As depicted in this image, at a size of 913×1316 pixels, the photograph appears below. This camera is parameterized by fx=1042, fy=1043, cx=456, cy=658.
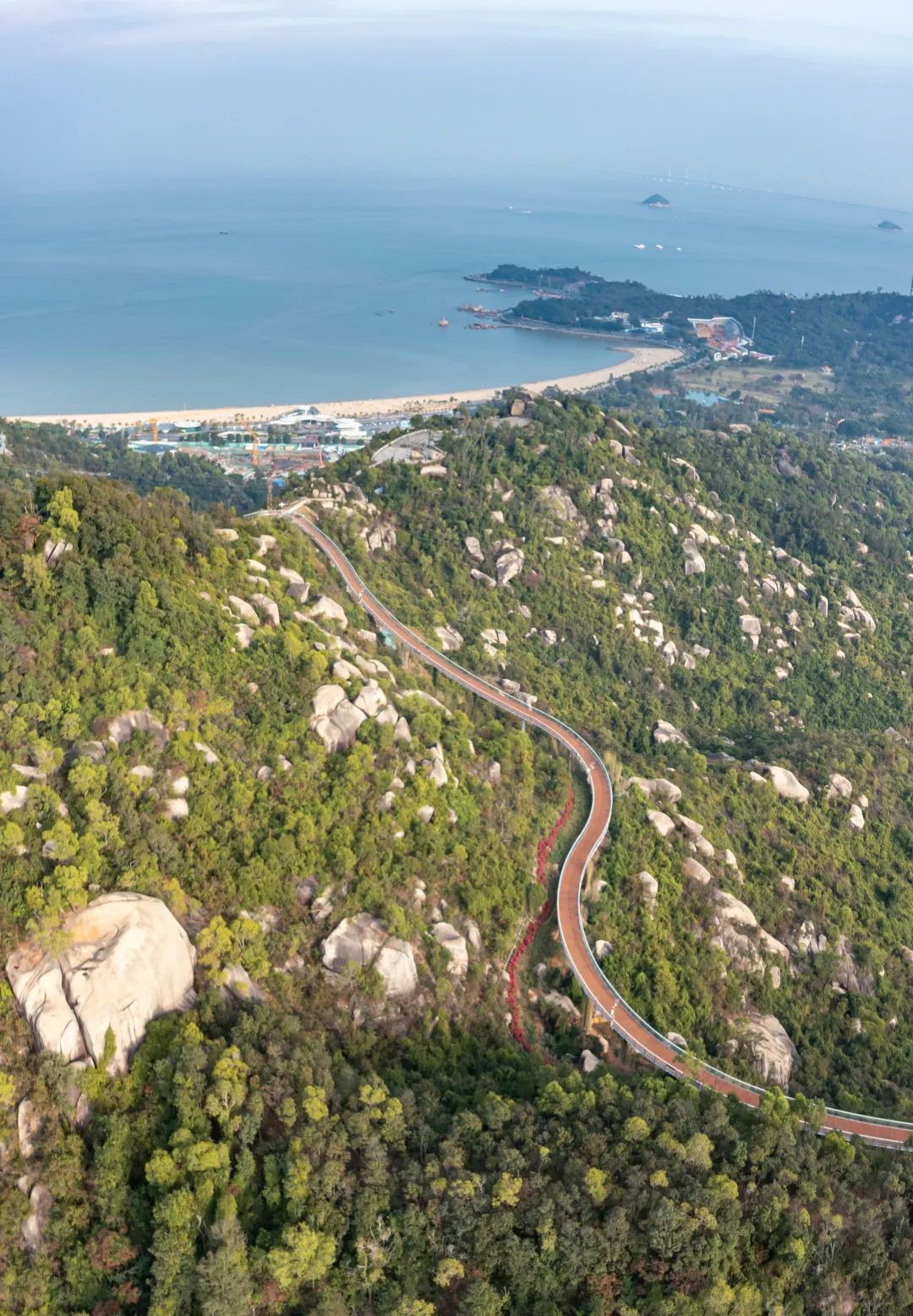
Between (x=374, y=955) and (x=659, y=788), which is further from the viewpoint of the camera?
(x=659, y=788)

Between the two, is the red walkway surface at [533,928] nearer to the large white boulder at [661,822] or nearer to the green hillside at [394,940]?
the green hillside at [394,940]

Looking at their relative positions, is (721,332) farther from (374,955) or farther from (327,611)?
(374,955)

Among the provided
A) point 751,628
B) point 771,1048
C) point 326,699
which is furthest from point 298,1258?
point 751,628

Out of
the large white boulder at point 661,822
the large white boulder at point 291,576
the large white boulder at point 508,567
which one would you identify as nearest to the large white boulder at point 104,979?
the large white boulder at point 291,576

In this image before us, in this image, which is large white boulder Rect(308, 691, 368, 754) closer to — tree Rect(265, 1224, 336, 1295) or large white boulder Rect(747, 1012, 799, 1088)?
tree Rect(265, 1224, 336, 1295)

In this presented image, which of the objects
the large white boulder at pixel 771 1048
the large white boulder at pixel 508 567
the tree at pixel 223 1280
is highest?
the large white boulder at pixel 508 567

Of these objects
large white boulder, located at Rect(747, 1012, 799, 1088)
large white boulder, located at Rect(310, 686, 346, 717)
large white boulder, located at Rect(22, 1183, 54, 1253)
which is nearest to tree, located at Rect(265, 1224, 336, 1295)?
large white boulder, located at Rect(22, 1183, 54, 1253)
